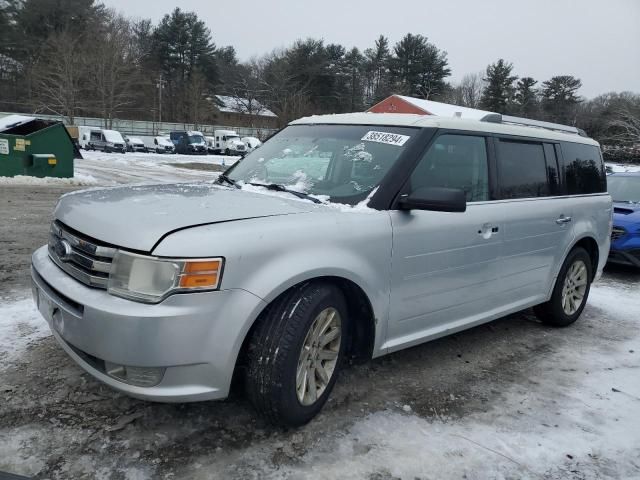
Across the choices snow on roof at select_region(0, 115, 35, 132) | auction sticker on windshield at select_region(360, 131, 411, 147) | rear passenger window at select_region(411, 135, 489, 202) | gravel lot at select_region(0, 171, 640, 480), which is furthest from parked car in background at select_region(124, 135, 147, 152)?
rear passenger window at select_region(411, 135, 489, 202)

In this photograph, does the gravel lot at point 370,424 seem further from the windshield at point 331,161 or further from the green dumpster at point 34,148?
the green dumpster at point 34,148

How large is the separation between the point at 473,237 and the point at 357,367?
1.21 m

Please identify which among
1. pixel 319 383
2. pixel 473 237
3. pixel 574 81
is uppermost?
pixel 574 81

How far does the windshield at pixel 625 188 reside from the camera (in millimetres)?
8375

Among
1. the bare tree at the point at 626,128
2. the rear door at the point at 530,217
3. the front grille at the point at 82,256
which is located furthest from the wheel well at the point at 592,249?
the bare tree at the point at 626,128

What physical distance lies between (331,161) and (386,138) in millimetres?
396

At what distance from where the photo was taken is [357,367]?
12.2 feet

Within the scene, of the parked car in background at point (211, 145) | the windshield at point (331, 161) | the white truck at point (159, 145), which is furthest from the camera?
the parked car in background at point (211, 145)

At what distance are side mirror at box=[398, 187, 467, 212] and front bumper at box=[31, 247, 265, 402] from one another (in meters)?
1.15

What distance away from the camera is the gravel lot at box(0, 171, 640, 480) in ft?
8.30

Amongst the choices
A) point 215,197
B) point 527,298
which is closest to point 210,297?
point 215,197

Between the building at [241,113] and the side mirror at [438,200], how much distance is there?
6128cm

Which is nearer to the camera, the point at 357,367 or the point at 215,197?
the point at 215,197

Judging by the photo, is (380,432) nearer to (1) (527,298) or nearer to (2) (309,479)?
(2) (309,479)
